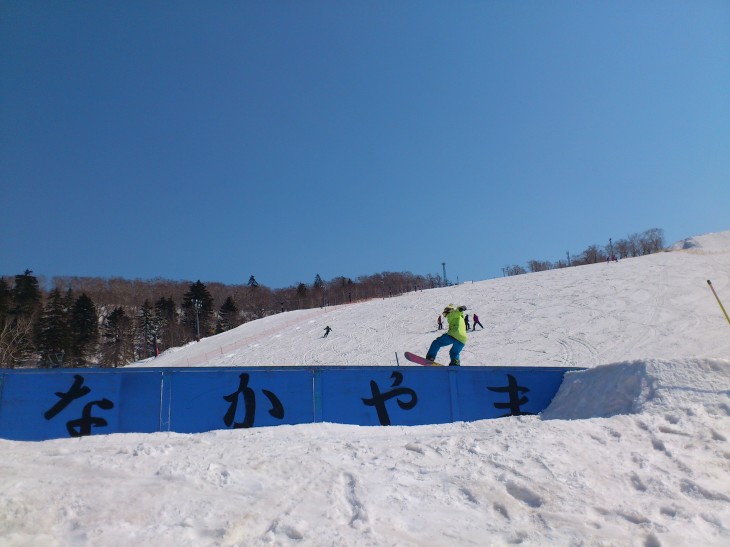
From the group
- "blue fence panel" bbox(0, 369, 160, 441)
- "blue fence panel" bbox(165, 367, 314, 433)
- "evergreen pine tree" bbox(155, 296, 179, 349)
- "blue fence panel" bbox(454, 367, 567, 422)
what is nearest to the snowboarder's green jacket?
"blue fence panel" bbox(454, 367, 567, 422)

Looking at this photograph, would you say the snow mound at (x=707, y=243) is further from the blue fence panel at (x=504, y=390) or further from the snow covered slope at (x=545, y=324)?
the blue fence panel at (x=504, y=390)

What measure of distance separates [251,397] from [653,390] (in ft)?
20.7

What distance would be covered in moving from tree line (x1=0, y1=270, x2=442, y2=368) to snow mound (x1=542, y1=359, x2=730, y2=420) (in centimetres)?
3378

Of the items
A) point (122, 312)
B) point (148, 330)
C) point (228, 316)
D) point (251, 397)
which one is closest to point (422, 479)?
point (251, 397)

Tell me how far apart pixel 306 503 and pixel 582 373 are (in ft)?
19.7

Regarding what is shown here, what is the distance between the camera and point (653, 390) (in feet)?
20.4

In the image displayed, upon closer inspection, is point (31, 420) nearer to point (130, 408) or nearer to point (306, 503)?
point (130, 408)

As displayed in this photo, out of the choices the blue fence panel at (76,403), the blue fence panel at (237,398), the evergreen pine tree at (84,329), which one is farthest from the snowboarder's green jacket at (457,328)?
the evergreen pine tree at (84,329)

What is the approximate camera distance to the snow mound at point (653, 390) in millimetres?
5793

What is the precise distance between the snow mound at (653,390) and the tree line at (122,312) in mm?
33776

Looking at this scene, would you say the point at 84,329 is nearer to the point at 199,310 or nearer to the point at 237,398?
the point at 199,310

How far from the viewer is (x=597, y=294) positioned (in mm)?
33875

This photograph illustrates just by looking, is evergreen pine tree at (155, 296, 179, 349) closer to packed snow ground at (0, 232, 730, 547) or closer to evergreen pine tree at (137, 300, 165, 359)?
evergreen pine tree at (137, 300, 165, 359)

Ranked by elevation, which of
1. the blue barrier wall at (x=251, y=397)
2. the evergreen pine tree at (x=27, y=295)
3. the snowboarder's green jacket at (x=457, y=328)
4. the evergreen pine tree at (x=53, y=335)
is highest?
the evergreen pine tree at (x=27, y=295)
